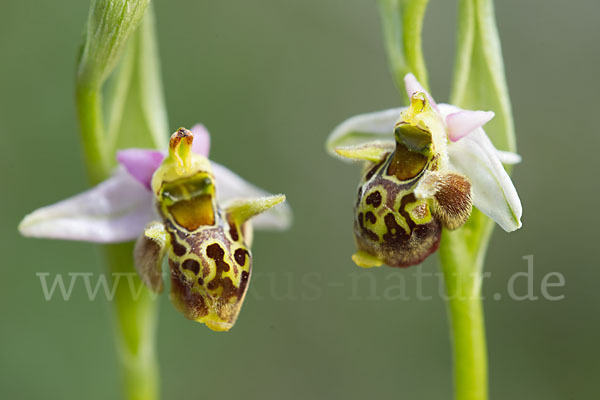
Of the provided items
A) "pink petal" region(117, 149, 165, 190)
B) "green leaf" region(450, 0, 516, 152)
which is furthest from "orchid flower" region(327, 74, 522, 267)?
"pink petal" region(117, 149, 165, 190)

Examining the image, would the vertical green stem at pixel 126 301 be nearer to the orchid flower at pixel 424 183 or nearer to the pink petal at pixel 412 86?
the orchid flower at pixel 424 183

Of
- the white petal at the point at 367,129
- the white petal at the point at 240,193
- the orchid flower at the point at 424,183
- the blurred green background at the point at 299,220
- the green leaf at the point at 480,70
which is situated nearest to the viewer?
the orchid flower at the point at 424,183

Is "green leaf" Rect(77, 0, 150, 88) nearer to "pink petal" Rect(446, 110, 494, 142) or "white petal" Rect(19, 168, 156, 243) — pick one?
"white petal" Rect(19, 168, 156, 243)

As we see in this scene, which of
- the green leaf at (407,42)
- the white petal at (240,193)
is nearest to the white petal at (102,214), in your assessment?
the white petal at (240,193)

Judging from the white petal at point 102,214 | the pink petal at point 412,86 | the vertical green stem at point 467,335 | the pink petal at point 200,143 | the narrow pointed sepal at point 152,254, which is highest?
the pink petal at point 412,86

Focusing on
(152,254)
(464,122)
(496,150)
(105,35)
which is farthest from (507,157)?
(105,35)

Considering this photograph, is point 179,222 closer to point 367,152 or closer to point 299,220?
point 367,152
